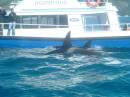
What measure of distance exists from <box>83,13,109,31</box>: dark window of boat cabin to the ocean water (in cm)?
189

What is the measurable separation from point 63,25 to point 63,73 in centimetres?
695

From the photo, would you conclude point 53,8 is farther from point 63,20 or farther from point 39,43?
point 39,43

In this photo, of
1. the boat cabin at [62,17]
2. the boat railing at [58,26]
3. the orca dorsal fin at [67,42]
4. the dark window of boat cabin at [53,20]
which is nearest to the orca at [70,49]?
the orca dorsal fin at [67,42]

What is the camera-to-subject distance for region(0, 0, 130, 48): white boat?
24.2 metres

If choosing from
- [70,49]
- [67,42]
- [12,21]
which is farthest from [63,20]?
[12,21]

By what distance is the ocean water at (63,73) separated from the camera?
1486cm

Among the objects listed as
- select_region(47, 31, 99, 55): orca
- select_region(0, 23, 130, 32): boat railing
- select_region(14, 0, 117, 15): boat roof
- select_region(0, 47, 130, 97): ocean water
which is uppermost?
select_region(14, 0, 117, 15): boat roof

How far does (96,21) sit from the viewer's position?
25.8m

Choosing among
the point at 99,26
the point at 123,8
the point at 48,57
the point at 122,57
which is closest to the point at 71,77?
the point at 48,57

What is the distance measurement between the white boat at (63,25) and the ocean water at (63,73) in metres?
0.60

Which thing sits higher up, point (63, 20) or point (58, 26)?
point (63, 20)

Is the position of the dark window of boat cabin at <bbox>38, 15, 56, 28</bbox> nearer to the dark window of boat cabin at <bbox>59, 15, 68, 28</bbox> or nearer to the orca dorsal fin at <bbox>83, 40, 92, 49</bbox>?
the dark window of boat cabin at <bbox>59, 15, 68, 28</bbox>

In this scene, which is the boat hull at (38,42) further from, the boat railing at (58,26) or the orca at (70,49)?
the boat railing at (58,26)

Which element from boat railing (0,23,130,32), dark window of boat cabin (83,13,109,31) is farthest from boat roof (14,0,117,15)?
boat railing (0,23,130,32)
